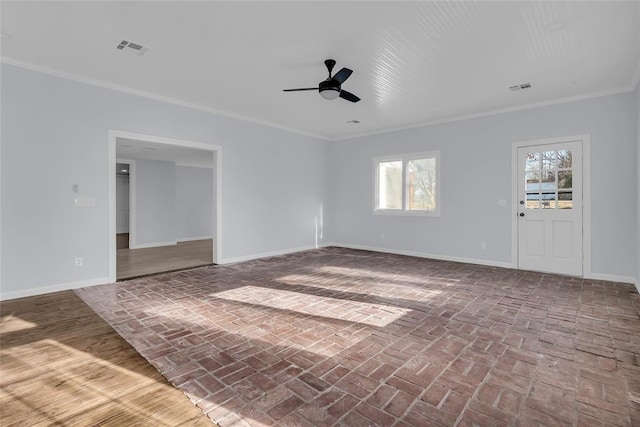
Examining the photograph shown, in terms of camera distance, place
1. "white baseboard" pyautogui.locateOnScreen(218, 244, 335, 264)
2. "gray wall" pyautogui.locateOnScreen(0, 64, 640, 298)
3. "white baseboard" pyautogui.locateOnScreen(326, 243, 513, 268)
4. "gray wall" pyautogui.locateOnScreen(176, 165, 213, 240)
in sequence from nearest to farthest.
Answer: "gray wall" pyautogui.locateOnScreen(0, 64, 640, 298), "white baseboard" pyautogui.locateOnScreen(326, 243, 513, 268), "white baseboard" pyautogui.locateOnScreen(218, 244, 335, 264), "gray wall" pyautogui.locateOnScreen(176, 165, 213, 240)

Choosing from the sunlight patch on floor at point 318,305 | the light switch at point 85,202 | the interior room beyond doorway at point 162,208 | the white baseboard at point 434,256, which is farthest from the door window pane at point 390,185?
the light switch at point 85,202

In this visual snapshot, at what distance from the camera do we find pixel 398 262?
20.2 ft

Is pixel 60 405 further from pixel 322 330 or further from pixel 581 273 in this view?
pixel 581 273

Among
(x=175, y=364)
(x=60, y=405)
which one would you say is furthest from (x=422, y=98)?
(x=60, y=405)

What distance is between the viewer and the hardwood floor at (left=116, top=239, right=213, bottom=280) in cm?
548

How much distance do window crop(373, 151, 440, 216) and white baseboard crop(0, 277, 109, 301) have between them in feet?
18.3

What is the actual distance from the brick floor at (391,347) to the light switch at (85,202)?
1162 mm

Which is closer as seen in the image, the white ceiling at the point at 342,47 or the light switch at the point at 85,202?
the white ceiling at the point at 342,47

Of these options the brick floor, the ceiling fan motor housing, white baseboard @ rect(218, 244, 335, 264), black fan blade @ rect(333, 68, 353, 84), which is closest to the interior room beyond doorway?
white baseboard @ rect(218, 244, 335, 264)

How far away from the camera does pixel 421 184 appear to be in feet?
22.6

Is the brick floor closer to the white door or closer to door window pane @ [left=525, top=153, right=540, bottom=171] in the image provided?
the white door

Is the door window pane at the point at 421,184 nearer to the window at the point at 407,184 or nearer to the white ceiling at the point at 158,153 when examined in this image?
the window at the point at 407,184

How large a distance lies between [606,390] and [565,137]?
444cm

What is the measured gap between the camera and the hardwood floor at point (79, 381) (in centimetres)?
172
